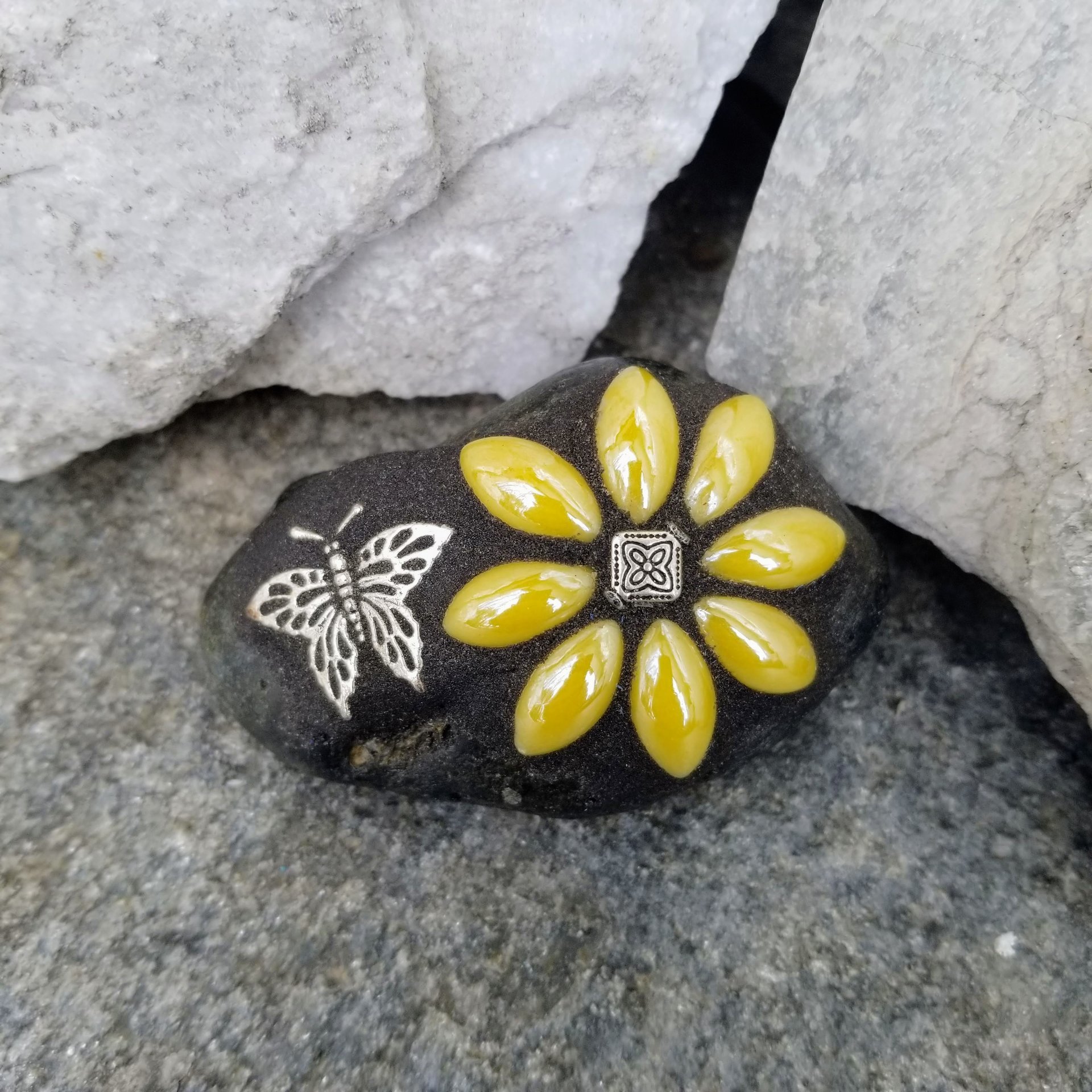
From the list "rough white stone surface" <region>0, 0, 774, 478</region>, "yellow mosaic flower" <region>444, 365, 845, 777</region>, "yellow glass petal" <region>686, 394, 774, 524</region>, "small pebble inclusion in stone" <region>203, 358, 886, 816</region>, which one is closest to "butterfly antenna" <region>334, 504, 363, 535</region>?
"small pebble inclusion in stone" <region>203, 358, 886, 816</region>

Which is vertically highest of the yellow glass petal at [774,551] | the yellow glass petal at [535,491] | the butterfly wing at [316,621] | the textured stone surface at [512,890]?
the yellow glass petal at [535,491]

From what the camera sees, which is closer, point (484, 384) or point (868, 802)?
point (868, 802)

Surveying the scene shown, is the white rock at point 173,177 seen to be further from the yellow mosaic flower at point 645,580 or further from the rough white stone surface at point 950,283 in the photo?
the rough white stone surface at point 950,283

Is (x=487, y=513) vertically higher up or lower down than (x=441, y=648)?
higher up

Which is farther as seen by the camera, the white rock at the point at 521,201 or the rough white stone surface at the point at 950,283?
the white rock at the point at 521,201

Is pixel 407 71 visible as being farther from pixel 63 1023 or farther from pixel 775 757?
pixel 63 1023

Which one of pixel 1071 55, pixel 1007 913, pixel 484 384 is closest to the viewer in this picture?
pixel 1071 55

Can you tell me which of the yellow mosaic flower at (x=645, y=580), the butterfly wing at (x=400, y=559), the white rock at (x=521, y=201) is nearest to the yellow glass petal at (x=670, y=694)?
the yellow mosaic flower at (x=645, y=580)

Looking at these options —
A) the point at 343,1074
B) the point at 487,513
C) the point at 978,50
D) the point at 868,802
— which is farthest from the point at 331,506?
the point at 978,50
